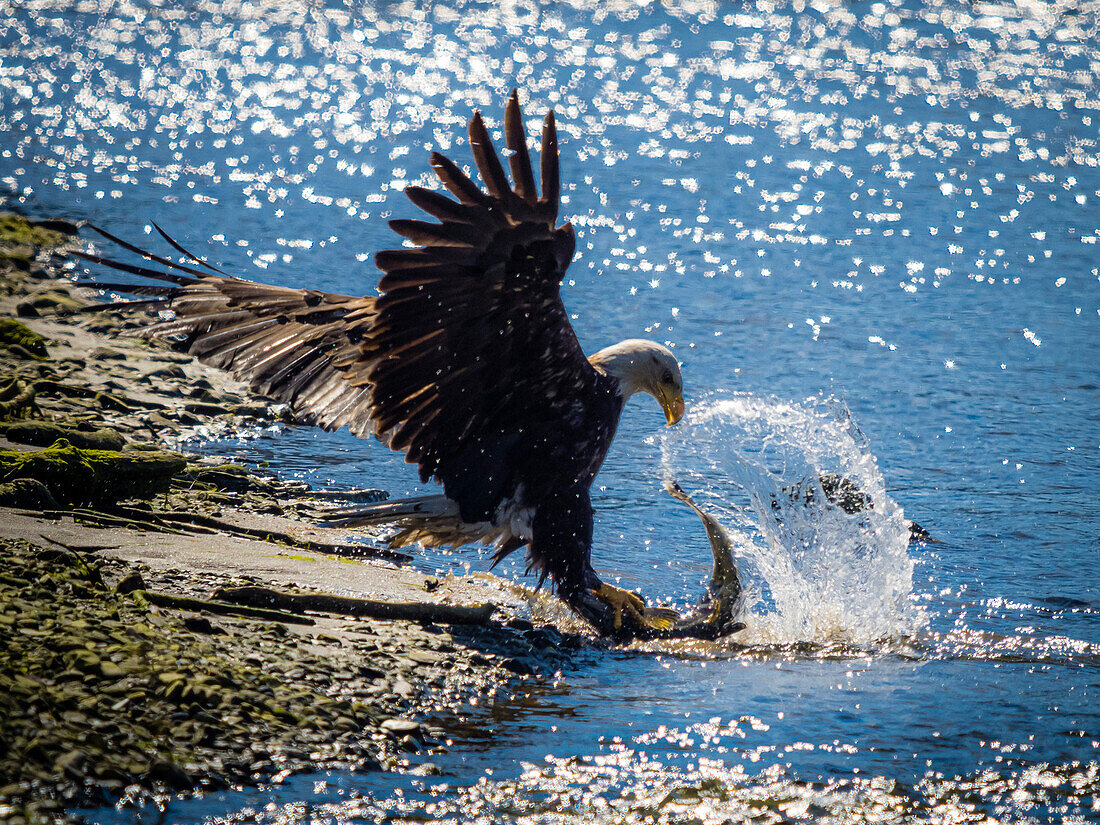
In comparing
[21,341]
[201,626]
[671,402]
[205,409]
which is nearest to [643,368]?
[671,402]

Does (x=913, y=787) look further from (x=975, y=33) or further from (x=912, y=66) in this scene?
(x=975, y=33)

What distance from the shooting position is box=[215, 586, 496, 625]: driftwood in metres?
4.54

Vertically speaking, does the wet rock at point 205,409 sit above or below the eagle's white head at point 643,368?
below

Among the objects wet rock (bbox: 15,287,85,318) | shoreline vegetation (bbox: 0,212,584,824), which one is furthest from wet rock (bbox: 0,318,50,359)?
wet rock (bbox: 15,287,85,318)

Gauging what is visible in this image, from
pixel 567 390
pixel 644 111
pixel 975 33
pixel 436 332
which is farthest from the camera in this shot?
pixel 975 33

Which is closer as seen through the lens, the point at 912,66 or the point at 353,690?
the point at 353,690

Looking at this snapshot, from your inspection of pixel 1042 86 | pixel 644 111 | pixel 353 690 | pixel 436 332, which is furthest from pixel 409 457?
pixel 1042 86

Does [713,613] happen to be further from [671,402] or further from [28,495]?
[28,495]

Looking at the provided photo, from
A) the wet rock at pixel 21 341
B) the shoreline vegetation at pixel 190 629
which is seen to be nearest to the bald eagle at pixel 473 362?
the shoreline vegetation at pixel 190 629

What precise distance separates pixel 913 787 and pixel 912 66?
19520mm

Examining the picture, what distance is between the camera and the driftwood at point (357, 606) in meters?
4.54

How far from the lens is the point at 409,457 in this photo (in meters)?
5.09

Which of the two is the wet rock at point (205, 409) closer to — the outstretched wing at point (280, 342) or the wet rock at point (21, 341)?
the wet rock at point (21, 341)

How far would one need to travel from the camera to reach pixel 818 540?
5723 millimetres
